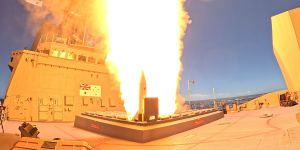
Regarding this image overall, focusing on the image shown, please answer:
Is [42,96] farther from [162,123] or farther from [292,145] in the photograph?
[292,145]

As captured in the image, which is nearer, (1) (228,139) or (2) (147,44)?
(1) (228,139)

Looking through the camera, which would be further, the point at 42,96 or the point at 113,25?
the point at 42,96

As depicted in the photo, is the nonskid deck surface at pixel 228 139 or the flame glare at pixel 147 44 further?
the flame glare at pixel 147 44

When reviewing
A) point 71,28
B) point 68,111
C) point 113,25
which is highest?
point 71,28

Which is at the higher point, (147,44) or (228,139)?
(147,44)

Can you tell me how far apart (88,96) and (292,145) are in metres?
20.4

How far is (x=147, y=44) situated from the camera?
11.3 meters

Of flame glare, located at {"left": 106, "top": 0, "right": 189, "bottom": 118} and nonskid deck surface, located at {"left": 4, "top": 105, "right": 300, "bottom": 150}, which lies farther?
flame glare, located at {"left": 106, "top": 0, "right": 189, "bottom": 118}

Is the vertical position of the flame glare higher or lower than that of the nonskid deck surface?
higher

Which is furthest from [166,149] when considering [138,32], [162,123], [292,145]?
[138,32]

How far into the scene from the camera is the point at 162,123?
803cm

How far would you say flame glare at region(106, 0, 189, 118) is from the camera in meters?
10.8

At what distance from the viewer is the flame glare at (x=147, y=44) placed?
35.3ft

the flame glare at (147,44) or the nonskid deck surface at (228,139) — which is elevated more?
the flame glare at (147,44)
